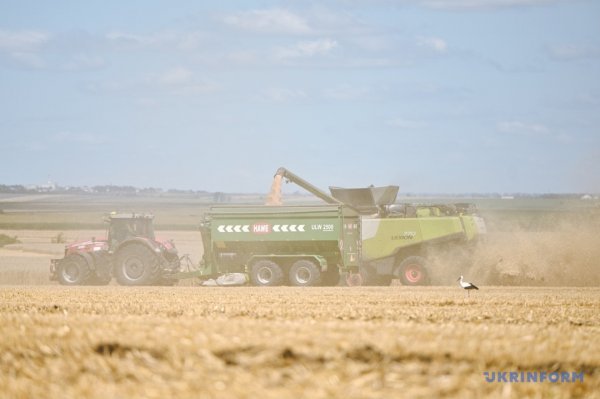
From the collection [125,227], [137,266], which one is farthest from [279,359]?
[125,227]

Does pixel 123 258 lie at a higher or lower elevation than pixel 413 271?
higher

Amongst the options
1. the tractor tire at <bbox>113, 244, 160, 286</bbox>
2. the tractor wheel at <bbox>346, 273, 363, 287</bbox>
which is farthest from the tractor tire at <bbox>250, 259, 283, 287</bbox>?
the tractor tire at <bbox>113, 244, 160, 286</bbox>

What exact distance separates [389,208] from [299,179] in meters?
4.20

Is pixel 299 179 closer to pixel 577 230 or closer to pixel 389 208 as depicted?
pixel 389 208

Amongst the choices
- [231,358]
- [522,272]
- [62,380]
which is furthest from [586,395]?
[522,272]

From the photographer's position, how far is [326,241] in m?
28.8

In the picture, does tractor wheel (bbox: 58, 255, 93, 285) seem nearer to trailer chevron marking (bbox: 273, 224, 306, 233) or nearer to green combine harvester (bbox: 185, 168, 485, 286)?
green combine harvester (bbox: 185, 168, 485, 286)

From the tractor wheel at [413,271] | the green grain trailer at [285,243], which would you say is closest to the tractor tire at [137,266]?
the green grain trailer at [285,243]

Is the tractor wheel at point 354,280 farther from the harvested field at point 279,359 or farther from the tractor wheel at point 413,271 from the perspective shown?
the harvested field at point 279,359

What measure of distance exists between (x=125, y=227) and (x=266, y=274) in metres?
4.69

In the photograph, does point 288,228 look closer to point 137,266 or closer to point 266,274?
point 266,274

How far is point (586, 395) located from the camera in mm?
7641

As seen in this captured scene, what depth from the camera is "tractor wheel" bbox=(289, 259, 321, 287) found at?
2866 cm

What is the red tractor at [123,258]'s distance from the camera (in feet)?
95.2
